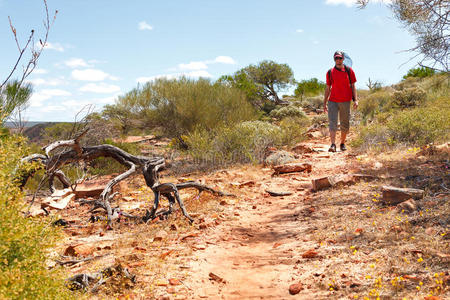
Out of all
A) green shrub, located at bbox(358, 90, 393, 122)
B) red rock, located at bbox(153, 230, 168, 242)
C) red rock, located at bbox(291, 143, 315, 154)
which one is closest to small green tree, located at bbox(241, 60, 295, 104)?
green shrub, located at bbox(358, 90, 393, 122)

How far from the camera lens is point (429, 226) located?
3801mm

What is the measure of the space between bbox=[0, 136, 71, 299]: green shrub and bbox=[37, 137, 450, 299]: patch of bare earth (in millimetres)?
935

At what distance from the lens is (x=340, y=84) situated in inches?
332

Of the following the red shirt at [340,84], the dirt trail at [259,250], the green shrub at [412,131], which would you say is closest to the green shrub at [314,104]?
the green shrub at [412,131]

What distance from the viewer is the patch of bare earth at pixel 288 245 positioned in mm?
3125

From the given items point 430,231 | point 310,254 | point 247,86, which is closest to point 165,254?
point 310,254

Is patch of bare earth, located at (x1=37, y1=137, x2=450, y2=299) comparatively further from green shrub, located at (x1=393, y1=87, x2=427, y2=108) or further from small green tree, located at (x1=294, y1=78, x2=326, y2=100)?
small green tree, located at (x1=294, y1=78, x2=326, y2=100)

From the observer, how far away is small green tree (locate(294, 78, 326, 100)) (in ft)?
104

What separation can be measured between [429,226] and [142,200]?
15.0 feet

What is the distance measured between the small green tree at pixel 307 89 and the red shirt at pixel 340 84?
912 inches

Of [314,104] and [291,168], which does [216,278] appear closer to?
[291,168]

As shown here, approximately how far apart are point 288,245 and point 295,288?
3.66 ft

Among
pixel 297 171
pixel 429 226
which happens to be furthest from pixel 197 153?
pixel 429 226

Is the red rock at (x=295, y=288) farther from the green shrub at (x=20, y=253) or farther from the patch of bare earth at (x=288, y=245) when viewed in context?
the green shrub at (x=20, y=253)
